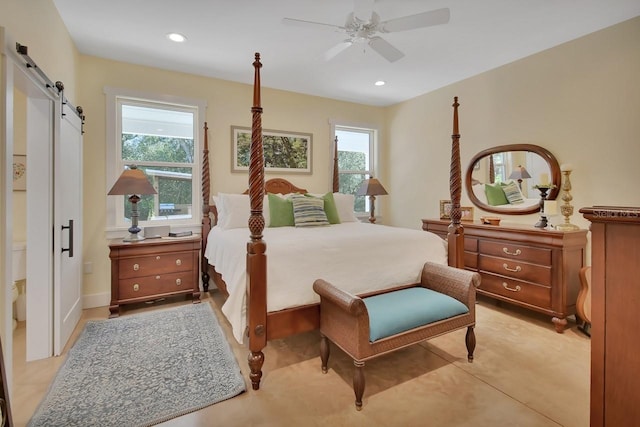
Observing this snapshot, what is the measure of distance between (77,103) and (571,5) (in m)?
4.72

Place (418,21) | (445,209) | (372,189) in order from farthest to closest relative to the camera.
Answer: (372,189), (445,209), (418,21)

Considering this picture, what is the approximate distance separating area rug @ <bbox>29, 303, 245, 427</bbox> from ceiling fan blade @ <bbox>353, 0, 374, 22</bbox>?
8.88ft

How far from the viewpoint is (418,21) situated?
7.30ft

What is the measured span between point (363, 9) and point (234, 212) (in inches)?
90.3

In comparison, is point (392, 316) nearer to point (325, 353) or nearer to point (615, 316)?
point (325, 353)

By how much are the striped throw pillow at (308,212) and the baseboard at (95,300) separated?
2.32 m

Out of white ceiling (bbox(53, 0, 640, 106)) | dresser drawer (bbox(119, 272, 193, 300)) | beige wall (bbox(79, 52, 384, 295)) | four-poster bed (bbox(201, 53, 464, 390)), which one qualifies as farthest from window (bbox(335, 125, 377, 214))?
four-poster bed (bbox(201, 53, 464, 390))

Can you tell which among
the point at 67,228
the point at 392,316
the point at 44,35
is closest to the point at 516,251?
the point at 392,316

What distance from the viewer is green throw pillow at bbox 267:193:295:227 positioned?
349 cm

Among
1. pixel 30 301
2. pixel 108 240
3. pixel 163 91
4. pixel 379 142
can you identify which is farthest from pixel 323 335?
pixel 379 142

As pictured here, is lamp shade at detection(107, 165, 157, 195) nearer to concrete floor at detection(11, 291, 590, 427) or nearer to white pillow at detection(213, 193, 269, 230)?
white pillow at detection(213, 193, 269, 230)

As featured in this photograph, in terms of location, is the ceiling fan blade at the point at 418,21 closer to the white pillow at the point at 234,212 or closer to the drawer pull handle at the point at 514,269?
the white pillow at the point at 234,212

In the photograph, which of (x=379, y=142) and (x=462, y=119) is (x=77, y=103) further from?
(x=462, y=119)

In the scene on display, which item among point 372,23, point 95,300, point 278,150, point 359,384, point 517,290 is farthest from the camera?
point 278,150
